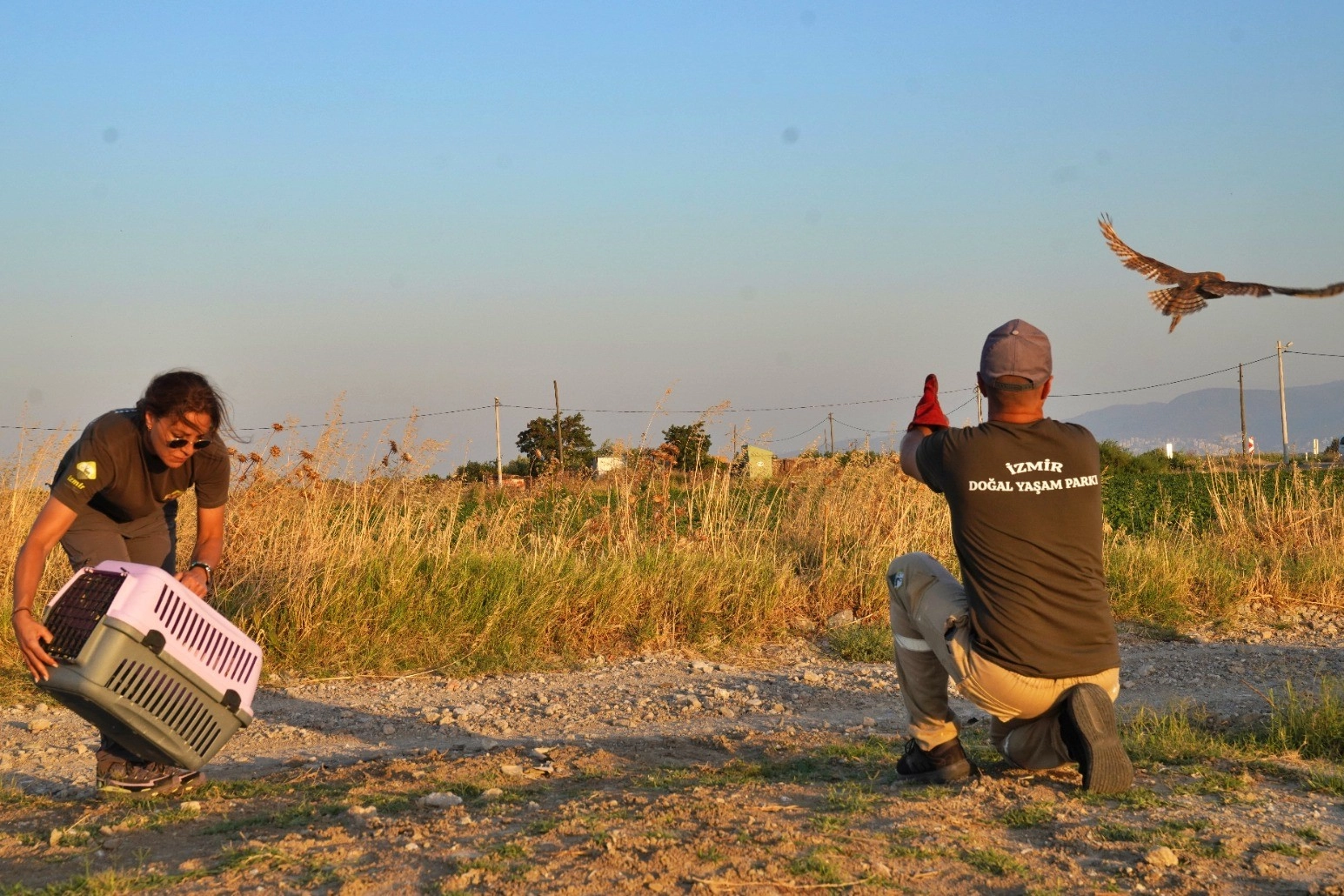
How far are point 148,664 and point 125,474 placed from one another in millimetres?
870

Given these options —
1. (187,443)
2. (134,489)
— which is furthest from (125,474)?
(187,443)

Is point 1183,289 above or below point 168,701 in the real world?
above

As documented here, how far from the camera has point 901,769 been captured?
4500mm

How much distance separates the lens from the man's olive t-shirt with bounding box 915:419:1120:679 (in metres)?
3.96

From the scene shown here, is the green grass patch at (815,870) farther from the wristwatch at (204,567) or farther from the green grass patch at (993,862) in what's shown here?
the wristwatch at (204,567)

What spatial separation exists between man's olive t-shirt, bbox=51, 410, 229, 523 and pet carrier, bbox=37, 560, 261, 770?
0.39 m

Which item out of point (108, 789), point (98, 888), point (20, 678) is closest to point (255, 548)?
point (20, 678)

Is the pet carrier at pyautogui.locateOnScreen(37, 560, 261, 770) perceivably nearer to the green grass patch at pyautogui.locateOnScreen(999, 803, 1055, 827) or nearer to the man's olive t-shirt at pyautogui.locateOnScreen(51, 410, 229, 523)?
the man's olive t-shirt at pyautogui.locateOnScreen(51, 410, 229, 523)

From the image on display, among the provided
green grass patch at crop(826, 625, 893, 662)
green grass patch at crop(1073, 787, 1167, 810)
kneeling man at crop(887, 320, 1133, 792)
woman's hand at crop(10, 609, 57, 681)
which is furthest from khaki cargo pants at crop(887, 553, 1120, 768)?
green grass patch at crop(826, 625, 893, 662)

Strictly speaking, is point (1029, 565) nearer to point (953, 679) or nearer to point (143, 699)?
point (953, 679)

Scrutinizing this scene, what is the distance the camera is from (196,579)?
471 centimetres

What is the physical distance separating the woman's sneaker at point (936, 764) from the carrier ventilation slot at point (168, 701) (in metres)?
2.63

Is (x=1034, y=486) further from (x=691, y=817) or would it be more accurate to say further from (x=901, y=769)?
Result: (x=691, y=817)

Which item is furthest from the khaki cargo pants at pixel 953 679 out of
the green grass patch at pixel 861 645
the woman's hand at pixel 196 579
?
the green grass patch at pixel 861 645
